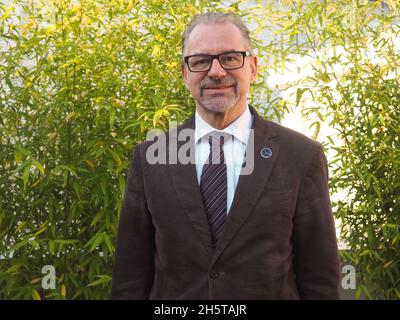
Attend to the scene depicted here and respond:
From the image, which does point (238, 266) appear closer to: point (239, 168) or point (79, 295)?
point (239, 168)

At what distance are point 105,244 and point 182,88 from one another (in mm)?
783

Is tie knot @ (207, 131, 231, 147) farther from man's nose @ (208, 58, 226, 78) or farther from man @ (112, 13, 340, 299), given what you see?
man's nose @ (208, 58, 226, 78)

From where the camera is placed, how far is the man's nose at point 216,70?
1.64 metres

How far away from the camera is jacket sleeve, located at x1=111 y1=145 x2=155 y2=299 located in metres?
1.76

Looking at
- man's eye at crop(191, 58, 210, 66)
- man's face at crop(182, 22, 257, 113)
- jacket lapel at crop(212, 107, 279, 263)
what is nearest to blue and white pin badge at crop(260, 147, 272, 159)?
jacket lapel at crop(212, 107, 279, 263)

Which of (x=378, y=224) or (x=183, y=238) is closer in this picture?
(x=183, y=238)

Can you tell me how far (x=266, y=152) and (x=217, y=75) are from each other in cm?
23

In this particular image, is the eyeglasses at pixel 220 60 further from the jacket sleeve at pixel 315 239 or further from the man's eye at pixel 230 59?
the jacket sleeve at pixel 315 239

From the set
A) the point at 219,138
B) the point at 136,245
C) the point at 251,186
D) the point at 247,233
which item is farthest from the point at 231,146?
the point at 136,245

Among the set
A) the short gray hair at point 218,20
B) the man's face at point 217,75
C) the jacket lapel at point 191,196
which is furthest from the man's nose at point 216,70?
the jacket lapel at point 191,196

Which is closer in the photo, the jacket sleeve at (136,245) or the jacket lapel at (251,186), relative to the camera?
the jacket lapel at (251,186)

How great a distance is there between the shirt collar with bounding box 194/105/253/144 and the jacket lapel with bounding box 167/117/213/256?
0.09 meters

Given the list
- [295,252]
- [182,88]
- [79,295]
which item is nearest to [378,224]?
[182,88]
